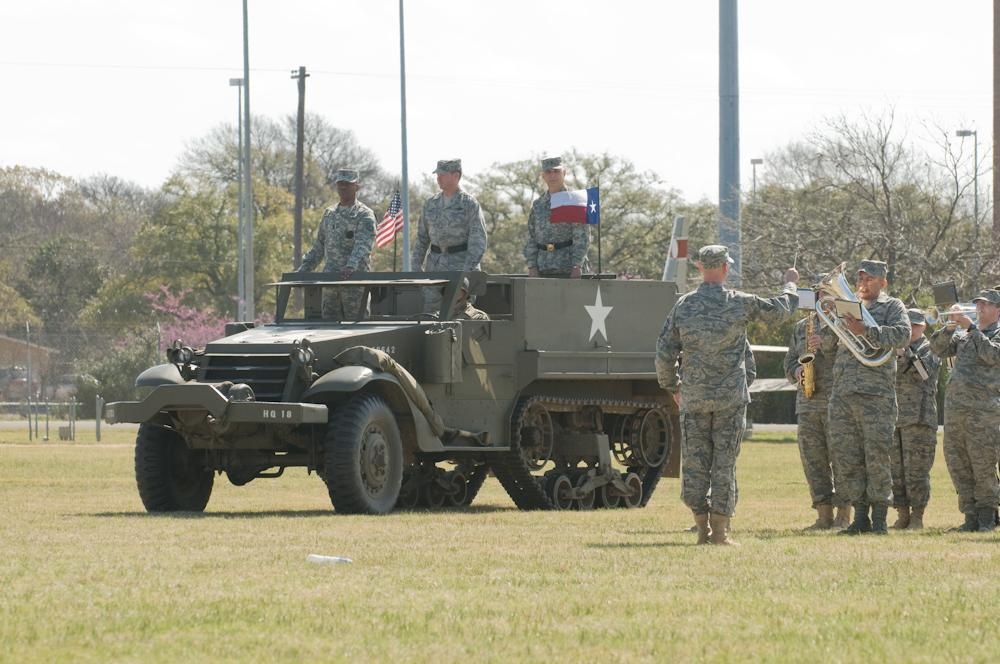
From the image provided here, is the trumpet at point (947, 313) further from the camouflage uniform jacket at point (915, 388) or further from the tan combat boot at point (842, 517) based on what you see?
the tan combat boot at point (842, 517)

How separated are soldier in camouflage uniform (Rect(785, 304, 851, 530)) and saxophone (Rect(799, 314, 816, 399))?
0.8 inches

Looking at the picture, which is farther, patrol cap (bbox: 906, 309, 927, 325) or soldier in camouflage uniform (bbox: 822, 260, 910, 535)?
patrol cap (bbox: 906, 309, 927, 325)

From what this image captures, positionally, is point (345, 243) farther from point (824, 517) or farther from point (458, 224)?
point (824, 517)

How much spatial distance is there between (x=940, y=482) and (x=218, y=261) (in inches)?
1774

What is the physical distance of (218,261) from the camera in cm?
6606

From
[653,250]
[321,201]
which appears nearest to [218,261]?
[321,201]

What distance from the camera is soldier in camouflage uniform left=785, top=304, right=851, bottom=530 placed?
1440 cm

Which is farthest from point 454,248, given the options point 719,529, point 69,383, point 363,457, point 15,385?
point 15,385

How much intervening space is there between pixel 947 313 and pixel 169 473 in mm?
5845

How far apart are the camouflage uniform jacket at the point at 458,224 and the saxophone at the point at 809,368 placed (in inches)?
139

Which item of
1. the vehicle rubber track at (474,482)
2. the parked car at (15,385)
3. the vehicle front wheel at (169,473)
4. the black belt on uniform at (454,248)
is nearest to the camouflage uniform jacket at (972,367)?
the black belt on uniform at (454,248)

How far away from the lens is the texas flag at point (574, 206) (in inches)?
678

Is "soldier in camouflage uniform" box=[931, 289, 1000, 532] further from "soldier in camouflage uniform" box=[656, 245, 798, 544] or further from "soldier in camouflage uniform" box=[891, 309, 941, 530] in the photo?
"soldier in camouflage uniform" box=[656, 245, 798, 544]

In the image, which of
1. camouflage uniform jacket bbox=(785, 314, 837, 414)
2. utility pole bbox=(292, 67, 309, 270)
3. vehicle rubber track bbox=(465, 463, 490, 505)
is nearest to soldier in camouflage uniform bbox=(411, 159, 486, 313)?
vehicle rubber track bbox=(465, 463, 490, 505)
